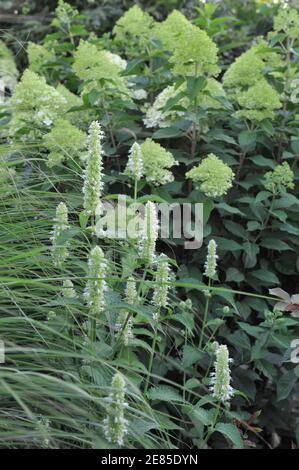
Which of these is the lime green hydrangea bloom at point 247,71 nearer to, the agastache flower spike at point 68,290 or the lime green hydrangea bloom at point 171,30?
the lime green hydrangea bloom at point 171,30

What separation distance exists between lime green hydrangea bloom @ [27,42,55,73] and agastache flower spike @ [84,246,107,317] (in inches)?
88.2

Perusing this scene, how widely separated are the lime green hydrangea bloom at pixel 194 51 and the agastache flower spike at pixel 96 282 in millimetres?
1378

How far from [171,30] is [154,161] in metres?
0.94

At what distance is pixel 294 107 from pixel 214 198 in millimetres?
759

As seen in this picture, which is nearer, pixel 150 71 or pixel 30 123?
pixel 30 123

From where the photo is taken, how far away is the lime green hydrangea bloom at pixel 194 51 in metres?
2.93

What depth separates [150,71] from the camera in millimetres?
3490

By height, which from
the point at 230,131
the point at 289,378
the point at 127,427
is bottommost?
the point at 127,427

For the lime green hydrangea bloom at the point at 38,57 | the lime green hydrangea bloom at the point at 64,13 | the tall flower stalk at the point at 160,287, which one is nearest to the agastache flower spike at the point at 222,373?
the tall flower stalk at the point at 160,287

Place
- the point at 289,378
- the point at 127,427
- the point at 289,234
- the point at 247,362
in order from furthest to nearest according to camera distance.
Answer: the point at 289,234 → the point at 247,362 → the point at 289,378 → the point at 127,427

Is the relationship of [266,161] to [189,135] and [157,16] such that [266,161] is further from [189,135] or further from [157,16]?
[157,16]

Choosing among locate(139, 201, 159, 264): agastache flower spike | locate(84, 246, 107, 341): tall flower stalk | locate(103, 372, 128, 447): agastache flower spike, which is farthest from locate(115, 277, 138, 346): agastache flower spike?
locate(103, 372, 128, 447): agastache flower spike

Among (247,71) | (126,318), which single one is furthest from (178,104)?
(126,318)

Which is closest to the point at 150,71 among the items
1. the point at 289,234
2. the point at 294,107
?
the point at 294,107
